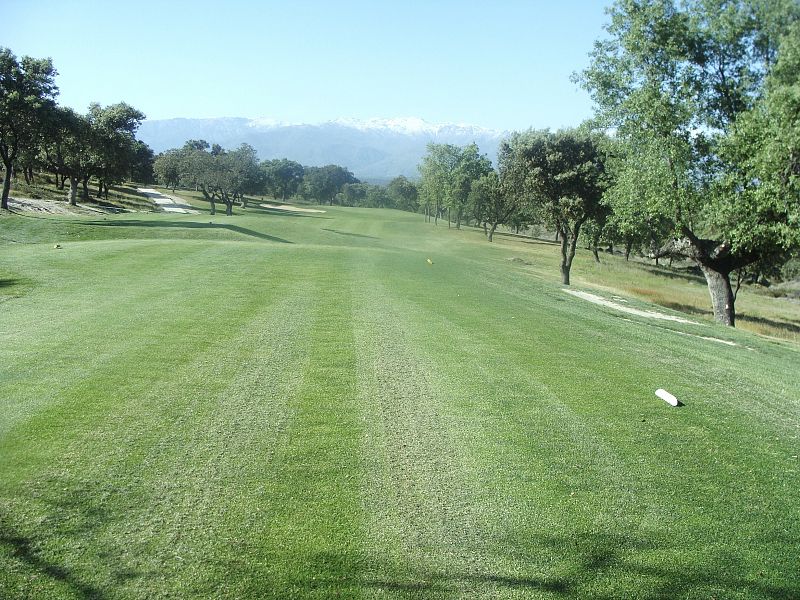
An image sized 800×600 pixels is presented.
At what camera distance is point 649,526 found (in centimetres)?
544

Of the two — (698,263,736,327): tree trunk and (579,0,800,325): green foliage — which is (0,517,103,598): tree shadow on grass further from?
(698,263,736,327): tree trunk

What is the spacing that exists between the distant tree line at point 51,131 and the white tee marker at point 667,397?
43.6 metres

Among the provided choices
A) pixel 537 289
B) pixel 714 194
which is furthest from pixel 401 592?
pixel 714 194

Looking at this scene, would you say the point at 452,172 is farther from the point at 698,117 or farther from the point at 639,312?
the point at 639,312

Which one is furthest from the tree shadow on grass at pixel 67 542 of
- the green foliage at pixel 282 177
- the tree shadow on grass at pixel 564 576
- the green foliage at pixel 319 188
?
the green foliage at pixel 319 188

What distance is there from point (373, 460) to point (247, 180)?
83.2m

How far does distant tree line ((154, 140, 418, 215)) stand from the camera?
7694cm

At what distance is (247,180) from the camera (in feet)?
275

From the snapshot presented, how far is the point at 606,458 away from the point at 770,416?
4031mm

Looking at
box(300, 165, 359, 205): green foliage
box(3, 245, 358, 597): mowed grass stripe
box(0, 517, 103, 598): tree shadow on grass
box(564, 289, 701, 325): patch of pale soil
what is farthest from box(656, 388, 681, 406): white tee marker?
box(300, 165, 359, 205): green foliage

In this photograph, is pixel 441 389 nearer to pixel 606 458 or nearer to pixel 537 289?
pixel 606 458

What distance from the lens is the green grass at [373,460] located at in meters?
4.59

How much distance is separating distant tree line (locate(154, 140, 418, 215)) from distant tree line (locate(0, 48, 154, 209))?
10.9 metres

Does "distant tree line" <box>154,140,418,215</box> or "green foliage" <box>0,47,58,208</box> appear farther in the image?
"distant tree line" <box>154,140,418,215</box>
